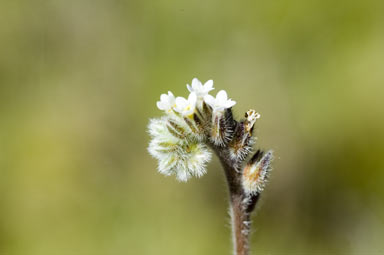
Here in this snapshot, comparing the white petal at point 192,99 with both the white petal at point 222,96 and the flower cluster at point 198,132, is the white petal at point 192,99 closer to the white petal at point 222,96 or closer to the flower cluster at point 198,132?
the flower cluster at point 198,132

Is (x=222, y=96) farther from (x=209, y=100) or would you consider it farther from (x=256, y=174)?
(x=256, y=174)

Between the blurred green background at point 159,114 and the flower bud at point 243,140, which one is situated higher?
the blurred green background at point 159,114

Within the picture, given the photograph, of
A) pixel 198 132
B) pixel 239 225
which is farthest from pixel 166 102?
pixel 239 225

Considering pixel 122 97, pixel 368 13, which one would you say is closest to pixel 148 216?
pixel 122 97

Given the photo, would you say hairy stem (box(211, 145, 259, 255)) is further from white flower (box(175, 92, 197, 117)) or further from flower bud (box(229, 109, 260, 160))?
white flower (box(175, 92, 197, 117))

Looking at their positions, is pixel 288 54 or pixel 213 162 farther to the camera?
pixel 288 54

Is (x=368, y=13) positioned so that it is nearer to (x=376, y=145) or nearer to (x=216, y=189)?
(x=376, y=145)

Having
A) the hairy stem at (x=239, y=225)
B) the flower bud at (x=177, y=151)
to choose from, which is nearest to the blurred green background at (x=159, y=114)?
the hairy stem at (x=239, y=225)
